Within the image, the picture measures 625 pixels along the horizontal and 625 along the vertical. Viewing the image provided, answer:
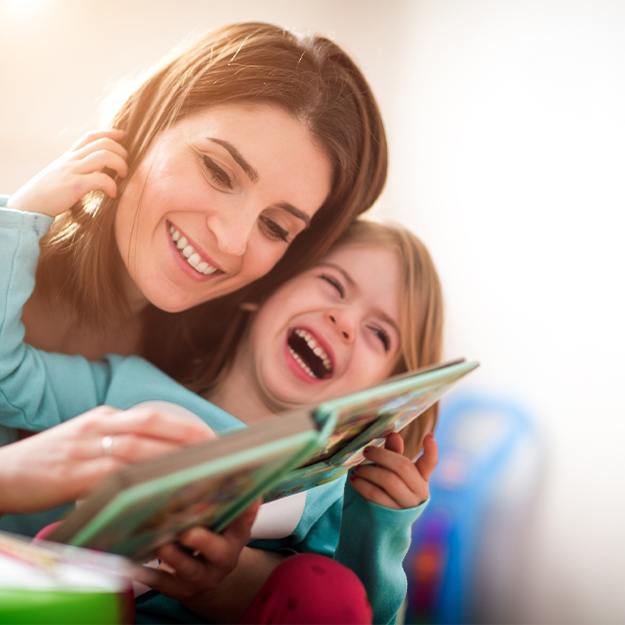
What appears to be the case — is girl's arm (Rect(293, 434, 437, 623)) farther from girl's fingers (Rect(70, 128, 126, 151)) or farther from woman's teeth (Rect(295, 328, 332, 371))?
girl's fingers (Rect(70, 128, 126, 151))

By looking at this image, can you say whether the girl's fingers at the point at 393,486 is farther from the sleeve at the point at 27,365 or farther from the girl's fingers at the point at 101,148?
the girl's fingers at the point at 101,148

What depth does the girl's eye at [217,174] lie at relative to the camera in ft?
2.87

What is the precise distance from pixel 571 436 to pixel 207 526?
2.77ft

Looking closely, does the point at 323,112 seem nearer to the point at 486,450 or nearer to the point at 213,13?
the point at 213,13

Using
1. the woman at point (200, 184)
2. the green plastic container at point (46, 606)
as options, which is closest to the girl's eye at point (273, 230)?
the woman at point (200, 184)

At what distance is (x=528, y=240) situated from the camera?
4.33 ft

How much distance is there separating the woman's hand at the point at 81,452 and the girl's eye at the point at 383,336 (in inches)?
16.5

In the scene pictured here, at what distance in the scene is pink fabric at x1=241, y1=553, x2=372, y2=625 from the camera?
2.13ft

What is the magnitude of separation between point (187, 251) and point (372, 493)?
14.0 inches

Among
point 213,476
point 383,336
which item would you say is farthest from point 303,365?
point 213,476

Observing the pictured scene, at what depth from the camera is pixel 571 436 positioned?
1.31m

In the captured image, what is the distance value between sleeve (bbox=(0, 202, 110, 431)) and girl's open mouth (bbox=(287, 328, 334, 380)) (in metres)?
0.25

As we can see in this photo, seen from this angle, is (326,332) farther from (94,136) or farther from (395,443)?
(94,136)

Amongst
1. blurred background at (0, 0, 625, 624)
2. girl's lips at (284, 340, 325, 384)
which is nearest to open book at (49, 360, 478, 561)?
girl's lips at (284, 340, 325, 384)
